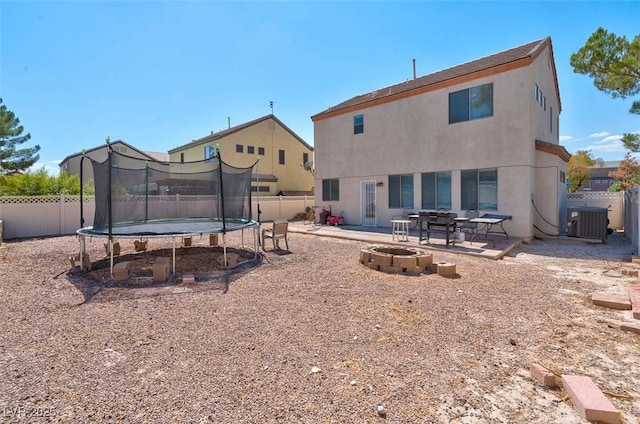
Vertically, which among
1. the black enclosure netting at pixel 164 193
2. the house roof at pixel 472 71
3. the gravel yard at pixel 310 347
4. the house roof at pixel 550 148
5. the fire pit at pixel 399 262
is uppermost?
the house roof at pixel 472 71

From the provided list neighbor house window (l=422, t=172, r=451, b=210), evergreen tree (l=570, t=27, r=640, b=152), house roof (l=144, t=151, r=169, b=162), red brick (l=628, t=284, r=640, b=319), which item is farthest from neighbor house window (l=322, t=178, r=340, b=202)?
house roof (l=144, t=151, r=169, b=162)

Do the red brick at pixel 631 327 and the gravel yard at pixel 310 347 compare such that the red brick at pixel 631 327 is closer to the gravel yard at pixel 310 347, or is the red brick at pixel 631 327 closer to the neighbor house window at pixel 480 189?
the gravel yard at pixel 310 347

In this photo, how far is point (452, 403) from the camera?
7.04ft

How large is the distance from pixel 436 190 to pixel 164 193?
30.4 ft

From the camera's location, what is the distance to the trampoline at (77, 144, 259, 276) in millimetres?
6090

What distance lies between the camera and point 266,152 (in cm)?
2242

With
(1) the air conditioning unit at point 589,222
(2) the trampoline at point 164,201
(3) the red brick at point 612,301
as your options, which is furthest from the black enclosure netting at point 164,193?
(1) the air conditioning unit at point 589,222

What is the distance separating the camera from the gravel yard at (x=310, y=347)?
2.12 m

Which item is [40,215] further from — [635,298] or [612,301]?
[635,298]

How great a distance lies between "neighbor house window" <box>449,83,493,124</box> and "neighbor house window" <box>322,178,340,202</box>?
585 centimetres

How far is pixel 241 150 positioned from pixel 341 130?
9.25 m

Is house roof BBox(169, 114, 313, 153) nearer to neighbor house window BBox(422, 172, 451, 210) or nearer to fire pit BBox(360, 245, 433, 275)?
neighbor house window BBox(422, 172, 451, 210)

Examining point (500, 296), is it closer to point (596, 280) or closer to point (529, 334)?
point (529, 334)

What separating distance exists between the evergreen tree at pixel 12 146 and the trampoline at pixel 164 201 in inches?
821
